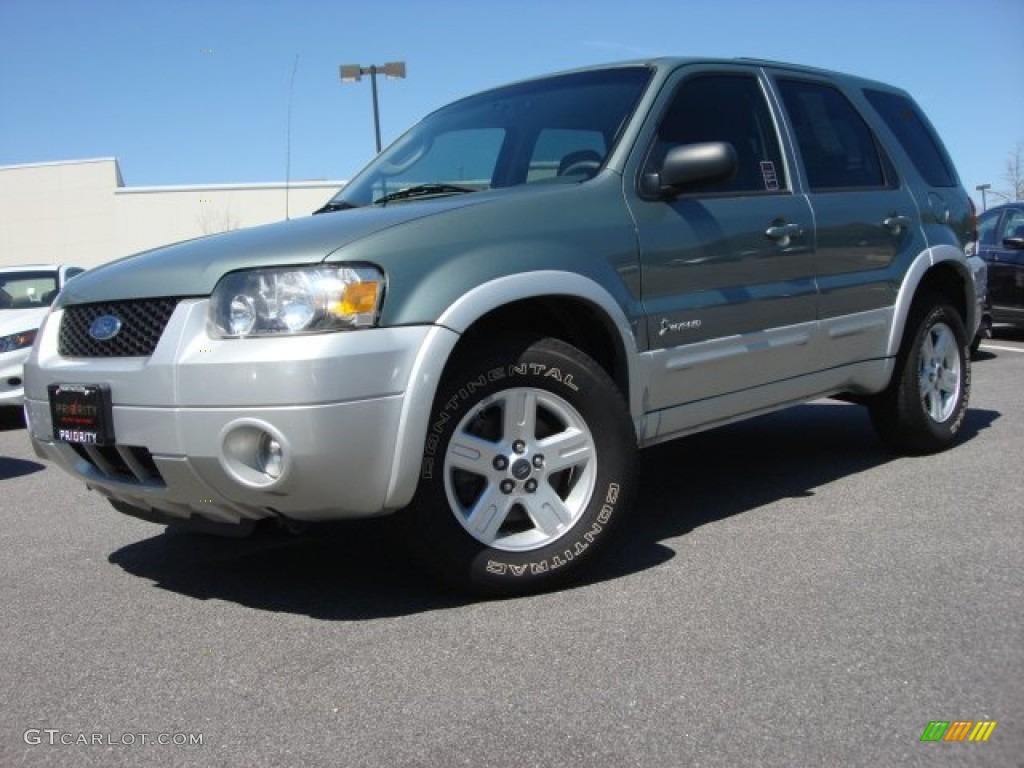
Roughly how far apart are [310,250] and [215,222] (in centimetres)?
3390

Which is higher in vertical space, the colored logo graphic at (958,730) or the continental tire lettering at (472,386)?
the continental tire lettering at (472,386)

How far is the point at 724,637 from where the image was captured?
2971mm

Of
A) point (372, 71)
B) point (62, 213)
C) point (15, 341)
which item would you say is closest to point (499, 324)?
point (15, 341)

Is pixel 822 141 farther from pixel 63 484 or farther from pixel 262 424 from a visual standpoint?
pixel 63 484

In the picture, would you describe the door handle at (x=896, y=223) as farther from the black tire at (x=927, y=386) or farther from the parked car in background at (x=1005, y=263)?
the parked car in background at (x=1005, y=263)

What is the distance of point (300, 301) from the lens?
298 cm

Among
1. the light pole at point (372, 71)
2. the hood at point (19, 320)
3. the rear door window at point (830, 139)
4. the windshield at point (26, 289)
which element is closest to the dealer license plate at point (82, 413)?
the rear door window at point (830, 139)

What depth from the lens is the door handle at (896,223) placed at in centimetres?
492

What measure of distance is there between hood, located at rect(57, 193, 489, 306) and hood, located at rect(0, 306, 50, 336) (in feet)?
18.3

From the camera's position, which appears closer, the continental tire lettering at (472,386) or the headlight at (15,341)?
the continental tire lettering at (472,386)

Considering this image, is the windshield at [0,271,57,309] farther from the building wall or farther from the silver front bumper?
the building wall

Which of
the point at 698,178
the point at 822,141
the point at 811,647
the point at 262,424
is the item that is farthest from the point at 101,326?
the point at 822,141

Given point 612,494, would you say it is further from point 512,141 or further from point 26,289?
point 26,289

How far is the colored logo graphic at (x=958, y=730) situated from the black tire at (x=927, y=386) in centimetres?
296
